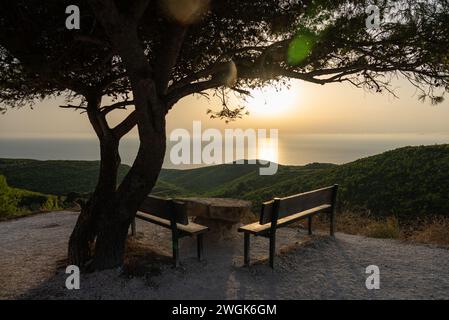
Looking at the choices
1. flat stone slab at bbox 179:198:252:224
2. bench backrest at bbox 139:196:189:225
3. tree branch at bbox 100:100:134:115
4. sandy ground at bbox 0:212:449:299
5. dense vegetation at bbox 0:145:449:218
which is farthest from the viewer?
dense vegetation at bbox 0:145:449:218

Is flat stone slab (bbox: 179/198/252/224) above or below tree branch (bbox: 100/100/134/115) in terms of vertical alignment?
below

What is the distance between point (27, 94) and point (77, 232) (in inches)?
149

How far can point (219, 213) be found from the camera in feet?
25.4

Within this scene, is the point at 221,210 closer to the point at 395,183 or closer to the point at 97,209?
the point at 97,209

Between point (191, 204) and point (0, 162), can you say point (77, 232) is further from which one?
point (0, 162)

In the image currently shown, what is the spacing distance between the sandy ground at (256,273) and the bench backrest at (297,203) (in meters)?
0.80

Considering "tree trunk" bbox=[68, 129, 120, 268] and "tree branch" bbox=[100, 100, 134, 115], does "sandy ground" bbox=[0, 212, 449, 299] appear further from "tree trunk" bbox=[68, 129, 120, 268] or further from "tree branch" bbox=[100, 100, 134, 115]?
"tree branch" bbox=[100, 100, 134, 115]

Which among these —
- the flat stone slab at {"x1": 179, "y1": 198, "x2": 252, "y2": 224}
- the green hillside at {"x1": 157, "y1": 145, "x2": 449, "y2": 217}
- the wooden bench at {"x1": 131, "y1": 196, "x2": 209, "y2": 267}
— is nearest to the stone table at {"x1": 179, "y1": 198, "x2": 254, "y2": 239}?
the flat stone slab at {"x1": 179, "y1": 198, "x2": 252, "y2": 224}

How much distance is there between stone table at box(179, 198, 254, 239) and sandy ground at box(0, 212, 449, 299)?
0.31 meters

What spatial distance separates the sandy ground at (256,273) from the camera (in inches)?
196

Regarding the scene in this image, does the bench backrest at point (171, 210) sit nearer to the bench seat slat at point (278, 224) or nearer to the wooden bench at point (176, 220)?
the wooden bench at point (176, 220)

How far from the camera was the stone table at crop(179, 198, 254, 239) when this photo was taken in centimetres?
771

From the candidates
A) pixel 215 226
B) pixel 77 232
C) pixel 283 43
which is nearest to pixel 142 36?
pixel 283 43

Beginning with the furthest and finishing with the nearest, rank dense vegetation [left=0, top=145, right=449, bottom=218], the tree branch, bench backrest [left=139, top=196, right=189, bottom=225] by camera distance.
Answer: dense vegetation [left=0, top=145, right=449, bottom=218], the tree branch, bench backrest [left=139, top=196, right=189, bottom=225]
